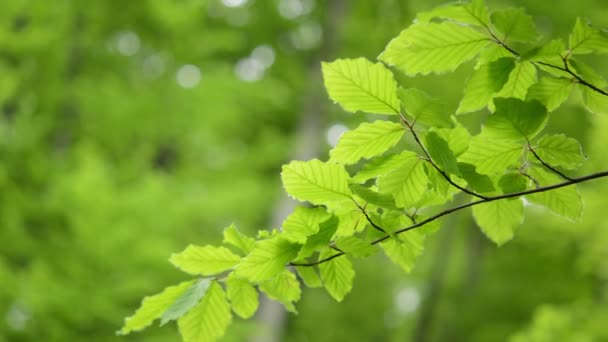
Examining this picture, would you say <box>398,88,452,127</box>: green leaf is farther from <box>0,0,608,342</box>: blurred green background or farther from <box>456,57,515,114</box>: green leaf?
<box>0,0,608,342</box>: blurred green background

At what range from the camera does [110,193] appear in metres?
3.01

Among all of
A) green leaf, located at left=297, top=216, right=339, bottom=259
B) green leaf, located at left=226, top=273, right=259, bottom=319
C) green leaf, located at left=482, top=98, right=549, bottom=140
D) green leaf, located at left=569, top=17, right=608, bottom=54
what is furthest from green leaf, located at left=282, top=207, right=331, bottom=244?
green leaf, located at left=569, top=17, right=608, bottom=54

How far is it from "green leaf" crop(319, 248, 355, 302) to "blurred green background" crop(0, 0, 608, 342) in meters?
1.65

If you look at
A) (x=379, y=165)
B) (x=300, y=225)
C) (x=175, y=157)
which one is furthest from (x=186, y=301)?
(x=175, y=157)

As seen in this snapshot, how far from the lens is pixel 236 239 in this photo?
2.47ft

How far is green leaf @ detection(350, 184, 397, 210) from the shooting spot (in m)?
0.66

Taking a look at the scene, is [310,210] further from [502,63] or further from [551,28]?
[551,28]

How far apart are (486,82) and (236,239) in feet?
1.23

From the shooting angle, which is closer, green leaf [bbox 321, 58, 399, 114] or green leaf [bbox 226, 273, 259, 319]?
green leaf [bbox 321, 58, 399, 114]

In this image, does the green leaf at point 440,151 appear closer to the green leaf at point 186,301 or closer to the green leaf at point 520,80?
the green leaf at point 520,80

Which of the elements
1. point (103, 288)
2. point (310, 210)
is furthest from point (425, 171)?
point (103, 288)

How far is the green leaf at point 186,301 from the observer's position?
676mm

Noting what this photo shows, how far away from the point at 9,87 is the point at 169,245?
1155 millimetres

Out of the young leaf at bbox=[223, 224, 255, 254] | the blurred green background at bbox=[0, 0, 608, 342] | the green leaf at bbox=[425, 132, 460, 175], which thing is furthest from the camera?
the blurred green background at bbox=[0, 0, 608, 342]
